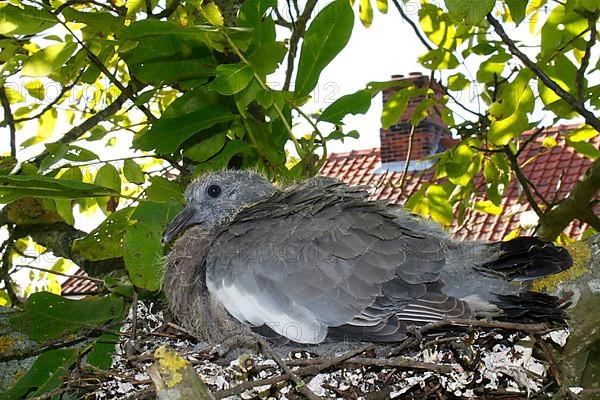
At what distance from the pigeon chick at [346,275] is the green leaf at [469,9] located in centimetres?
56

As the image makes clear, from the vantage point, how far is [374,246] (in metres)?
1.72

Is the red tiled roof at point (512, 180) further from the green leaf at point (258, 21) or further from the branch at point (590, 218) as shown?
the green leaf at point (258, 21)

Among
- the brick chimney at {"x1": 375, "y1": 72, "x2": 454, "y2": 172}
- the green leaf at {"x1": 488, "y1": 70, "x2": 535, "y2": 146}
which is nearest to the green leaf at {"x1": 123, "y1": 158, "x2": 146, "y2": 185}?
the green leaf at {"x1": 488, "y1": 70, "x2": 535, "y2": 146}

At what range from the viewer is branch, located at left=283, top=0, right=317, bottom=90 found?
8.59ft

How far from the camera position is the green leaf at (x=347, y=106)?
2.07 m

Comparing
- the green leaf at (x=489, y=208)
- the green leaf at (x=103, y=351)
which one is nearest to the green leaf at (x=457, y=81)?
the green leaf at (x=489, y=208)

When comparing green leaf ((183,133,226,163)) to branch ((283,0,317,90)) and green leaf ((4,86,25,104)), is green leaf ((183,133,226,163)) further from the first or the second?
green leaf ((4,86,25,104))

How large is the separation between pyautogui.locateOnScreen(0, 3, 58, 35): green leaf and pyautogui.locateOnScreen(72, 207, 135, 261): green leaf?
57 cm

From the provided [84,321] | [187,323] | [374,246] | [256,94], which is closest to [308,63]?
[256,94]

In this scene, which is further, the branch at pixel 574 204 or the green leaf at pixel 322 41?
the branch at pixel 574 204

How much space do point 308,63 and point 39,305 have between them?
0.99m

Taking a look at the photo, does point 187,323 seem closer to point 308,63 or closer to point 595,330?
point 308,63

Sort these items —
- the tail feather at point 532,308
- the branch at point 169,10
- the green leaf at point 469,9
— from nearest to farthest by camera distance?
the green leaf at point 469,9 < the tail feather at point 532,308 < the branch at point 169,10

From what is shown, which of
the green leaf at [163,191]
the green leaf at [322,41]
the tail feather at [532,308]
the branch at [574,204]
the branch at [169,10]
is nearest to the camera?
the tail feather at [532,308]
